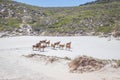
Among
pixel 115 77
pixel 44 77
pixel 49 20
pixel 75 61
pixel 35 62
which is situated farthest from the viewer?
pixel 49 20

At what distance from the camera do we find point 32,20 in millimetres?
126562

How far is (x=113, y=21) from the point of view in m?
114

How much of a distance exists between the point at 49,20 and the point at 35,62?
3790 inches

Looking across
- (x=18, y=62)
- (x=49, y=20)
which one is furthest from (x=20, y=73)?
(x=49, y=20)

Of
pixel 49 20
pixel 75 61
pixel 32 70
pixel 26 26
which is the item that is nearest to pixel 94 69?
pixel 75 61

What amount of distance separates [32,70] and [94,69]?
5326 mm

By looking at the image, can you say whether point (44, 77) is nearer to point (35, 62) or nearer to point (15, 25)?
point (35, 62)

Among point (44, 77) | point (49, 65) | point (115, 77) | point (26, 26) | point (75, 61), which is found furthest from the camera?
point (26, 26)

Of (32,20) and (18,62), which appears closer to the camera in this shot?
(18,62)

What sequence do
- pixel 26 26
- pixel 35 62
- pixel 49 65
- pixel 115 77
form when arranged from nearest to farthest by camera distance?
pixel 115 77 → pixel 49 65 → pixel 35 62 → pixel 26 26

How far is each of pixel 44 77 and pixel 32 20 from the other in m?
106

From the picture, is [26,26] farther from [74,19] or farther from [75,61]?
[75,61]

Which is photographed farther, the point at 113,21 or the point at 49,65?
the point at 113,21

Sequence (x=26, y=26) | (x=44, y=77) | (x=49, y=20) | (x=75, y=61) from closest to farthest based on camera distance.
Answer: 1. (x=44, y=77)
2. (x=75, y=61)
3. (x=26, y=26)
4. (x=49, y=20)
